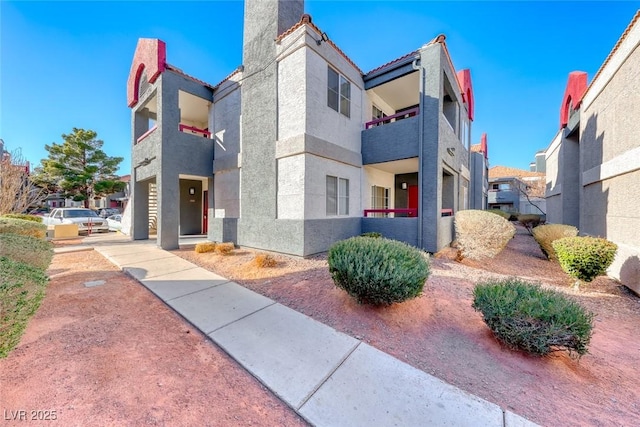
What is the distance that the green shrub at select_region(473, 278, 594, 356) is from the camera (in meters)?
3.14

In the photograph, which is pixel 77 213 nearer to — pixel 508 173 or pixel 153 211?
pixel 153 211

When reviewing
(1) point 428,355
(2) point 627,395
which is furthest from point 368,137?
(2) point 627,395

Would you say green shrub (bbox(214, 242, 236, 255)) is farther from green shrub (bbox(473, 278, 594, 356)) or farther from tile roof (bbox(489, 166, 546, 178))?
tile roof (bbox(489, 166, 546, 178))

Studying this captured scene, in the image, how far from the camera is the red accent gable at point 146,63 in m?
9.91

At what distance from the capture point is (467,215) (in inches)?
349

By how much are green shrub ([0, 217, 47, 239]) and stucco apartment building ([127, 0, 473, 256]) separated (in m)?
3.50

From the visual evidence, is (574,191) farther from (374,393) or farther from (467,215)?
(374,393)

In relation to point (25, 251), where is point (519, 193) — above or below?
above

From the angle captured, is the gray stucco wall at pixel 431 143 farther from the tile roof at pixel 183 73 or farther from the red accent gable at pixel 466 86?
the tile roof at pixel 183 73

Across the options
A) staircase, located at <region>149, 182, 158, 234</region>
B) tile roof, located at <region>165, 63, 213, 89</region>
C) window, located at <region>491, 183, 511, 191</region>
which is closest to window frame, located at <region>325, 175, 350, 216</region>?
tile roof, located at <region>165, 63, 213, 89</region>

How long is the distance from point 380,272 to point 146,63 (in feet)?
45.6

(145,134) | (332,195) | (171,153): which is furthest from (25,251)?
(145,134)

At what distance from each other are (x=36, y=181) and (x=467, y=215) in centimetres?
3377

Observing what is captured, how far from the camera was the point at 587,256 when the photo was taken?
6.09 m
